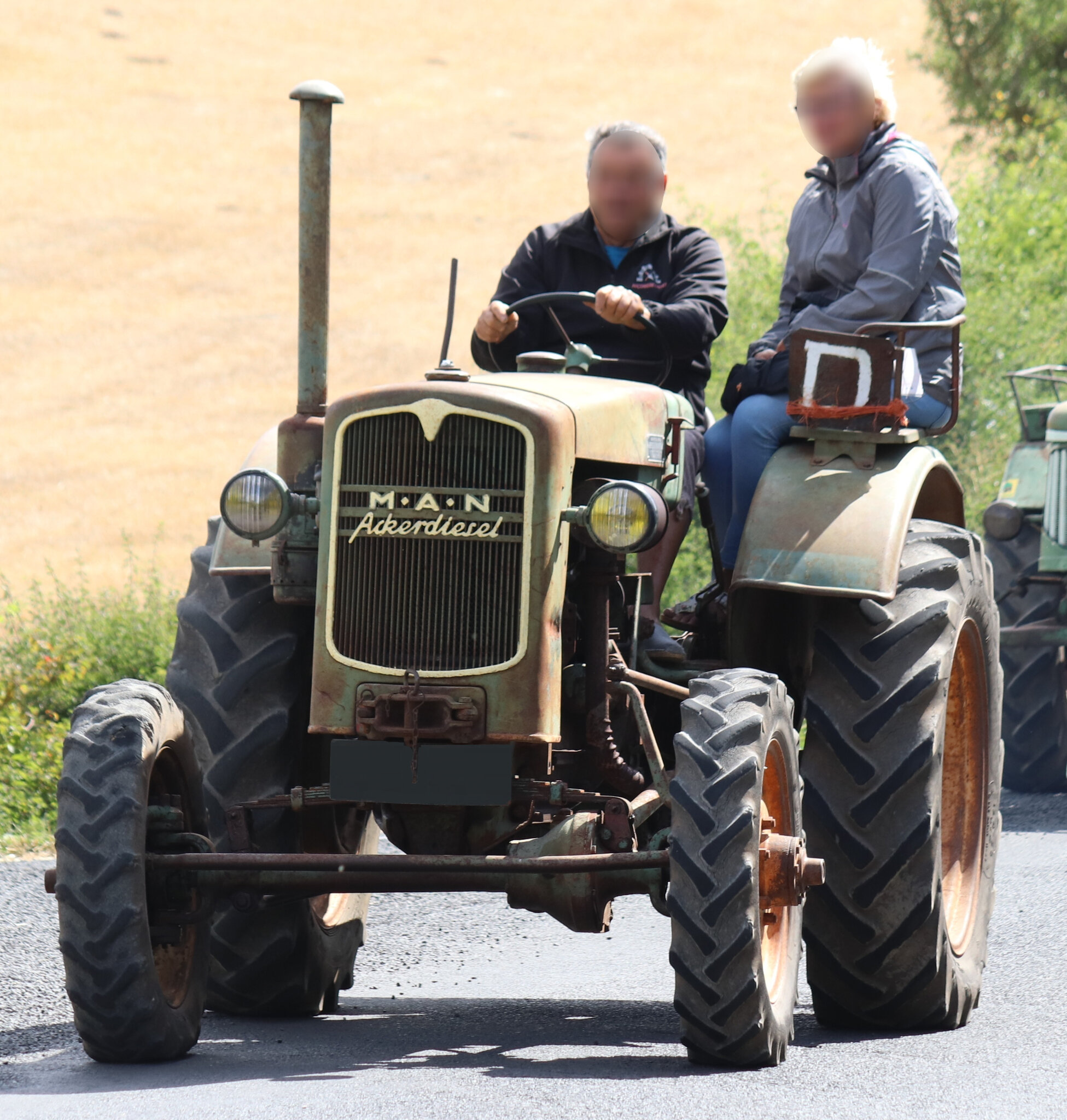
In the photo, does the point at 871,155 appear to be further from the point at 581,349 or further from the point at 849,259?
the point at 581,349

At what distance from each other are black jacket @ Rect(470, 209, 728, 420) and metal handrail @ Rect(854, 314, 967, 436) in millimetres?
595

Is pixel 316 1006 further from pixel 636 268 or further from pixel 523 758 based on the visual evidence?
pixel 636 268

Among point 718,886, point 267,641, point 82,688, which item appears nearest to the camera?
point 718,886

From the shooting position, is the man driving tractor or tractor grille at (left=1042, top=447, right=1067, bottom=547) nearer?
the man driving tractor

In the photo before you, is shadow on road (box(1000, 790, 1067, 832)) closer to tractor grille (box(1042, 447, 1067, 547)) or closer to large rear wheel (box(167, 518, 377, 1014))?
tractor grille (box(1042, 447, 1067, 547))

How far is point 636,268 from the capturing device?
21.6 ft

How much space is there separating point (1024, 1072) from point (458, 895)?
402 centimetres

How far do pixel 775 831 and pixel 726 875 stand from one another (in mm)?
526

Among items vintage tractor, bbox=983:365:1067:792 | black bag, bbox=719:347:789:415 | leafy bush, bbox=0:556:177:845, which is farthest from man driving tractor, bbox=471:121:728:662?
vintage tractor, bbox=983:365:1067:792

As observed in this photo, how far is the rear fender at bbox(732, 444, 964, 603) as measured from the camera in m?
5.44

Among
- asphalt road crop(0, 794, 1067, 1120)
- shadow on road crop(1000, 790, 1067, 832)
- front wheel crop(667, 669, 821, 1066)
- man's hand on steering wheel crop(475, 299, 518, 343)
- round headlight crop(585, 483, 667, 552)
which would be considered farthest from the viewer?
shadow on road crop(1000, 790, 1067, 832)

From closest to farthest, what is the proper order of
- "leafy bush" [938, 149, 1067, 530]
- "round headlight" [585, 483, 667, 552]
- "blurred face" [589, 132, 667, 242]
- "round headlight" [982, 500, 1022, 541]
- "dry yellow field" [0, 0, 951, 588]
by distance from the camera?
1. "round headlight" [585, 483, 667, 552]
2. "blurred face" [589, 132, 667, 242]
3. "round headlight" [982, 500, 1022, 541]
4. "leafy bush" [938, 149, 1067, 530]
5. "dry yellow field" [0, 0, 951, 588]

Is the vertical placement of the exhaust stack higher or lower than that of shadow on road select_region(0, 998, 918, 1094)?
higher

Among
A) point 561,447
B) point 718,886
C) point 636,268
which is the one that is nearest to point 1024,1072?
point 718,886
